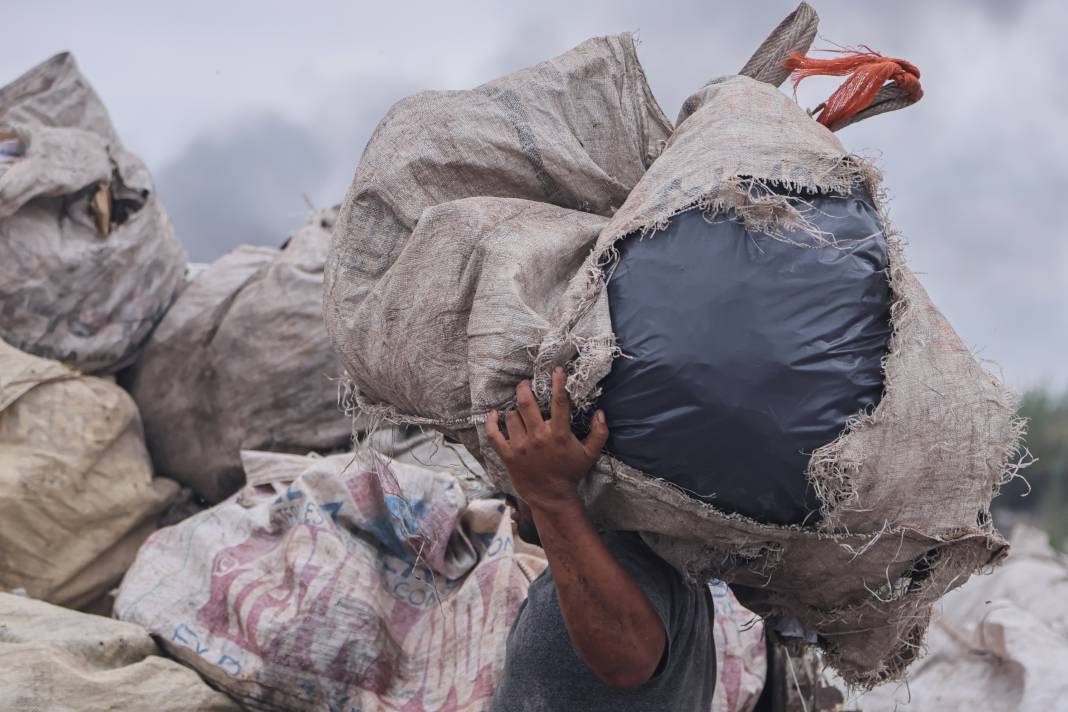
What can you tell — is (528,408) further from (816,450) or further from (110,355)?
(110,355)

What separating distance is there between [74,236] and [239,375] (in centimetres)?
61

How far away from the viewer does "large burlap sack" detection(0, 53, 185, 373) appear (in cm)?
299

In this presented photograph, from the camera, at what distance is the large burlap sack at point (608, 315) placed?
5.15ft

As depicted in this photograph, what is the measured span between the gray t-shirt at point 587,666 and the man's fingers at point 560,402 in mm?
351

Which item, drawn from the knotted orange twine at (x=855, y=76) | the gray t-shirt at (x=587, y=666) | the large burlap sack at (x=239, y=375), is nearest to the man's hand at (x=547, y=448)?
the gray t-shirt at (x=587, y=666)

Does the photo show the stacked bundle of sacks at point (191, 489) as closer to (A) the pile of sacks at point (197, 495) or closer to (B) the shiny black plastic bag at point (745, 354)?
(A) the pile of sacks at point (197, 495)

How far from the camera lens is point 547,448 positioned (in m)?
1.59

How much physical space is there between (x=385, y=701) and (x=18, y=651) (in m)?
0.76

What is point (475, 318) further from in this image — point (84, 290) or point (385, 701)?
point (84, 290)

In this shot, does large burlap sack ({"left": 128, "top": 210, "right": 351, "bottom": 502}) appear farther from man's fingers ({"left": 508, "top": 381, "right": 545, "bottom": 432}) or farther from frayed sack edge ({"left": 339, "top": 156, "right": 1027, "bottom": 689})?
man's fingers ({"left": 508, "top": 381, "right": 545, "bottom": 432})

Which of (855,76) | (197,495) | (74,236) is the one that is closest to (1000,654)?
(855,76)

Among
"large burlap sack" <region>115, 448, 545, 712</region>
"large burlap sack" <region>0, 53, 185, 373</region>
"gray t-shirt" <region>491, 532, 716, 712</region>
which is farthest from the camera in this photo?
"large burlap sack" <region>0, 53, 185, 373</region>

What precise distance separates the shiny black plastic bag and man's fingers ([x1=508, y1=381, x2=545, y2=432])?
0.10m

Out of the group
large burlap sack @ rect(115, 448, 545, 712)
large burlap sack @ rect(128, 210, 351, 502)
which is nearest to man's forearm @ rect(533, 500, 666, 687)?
large burlap sack @ rect(115, 448, 545, 712)
